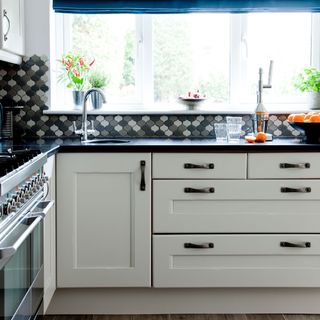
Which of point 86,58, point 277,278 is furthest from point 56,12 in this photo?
point 277,278

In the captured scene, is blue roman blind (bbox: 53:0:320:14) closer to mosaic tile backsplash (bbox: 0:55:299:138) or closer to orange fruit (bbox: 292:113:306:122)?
mosaic tile backsplash (bbox: 0:55:299:138)

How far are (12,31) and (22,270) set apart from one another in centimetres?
164

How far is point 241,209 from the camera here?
3.48 meters

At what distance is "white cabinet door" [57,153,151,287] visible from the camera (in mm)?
3445

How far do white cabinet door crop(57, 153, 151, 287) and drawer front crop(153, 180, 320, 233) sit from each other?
11cm

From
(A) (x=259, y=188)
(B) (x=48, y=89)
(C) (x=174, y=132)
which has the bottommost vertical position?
(A) (x=259, y=188)

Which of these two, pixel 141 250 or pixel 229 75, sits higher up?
pixel 229 75

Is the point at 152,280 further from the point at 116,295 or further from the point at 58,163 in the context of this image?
the point at 58,163

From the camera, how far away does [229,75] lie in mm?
4258

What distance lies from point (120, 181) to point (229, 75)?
1210 mm

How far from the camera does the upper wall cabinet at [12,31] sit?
335 centimetres

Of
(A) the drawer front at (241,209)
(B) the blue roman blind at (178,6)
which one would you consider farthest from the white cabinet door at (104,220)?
(B) the blue roman blind at (178,6)

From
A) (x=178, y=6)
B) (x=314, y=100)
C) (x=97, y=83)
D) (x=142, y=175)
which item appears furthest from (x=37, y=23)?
(x=314, y=100)

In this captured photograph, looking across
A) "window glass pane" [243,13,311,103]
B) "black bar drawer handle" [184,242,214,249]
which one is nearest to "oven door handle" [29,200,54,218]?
"black bar drawer handle" [184,242,214,249]
